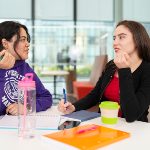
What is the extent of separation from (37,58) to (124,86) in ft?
17.7

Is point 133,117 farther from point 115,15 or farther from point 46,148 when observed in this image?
point 115,15

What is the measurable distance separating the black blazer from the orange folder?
0.71 feet

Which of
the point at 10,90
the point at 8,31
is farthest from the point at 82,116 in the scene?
the point at 8,31

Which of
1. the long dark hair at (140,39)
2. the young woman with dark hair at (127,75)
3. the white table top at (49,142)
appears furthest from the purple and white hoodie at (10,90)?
the long dark hair at (140,39)

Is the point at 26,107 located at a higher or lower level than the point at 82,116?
higher

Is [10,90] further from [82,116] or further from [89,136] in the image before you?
[89,136]

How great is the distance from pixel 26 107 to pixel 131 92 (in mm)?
564

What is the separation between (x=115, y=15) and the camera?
6156 millimetres

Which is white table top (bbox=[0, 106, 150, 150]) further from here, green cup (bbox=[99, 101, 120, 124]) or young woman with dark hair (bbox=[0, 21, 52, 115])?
young woman with dark hair (bbox=[0, 21, 52, 115])

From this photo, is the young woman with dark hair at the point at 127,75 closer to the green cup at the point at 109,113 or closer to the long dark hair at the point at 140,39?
the long dark hair at the point at 140,39

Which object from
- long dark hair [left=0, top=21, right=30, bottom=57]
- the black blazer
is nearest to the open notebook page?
the black blazer

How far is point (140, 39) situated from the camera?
166 cm

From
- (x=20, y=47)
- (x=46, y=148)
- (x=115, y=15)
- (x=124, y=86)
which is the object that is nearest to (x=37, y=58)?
(x=115, y=15)

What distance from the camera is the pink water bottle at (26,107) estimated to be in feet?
3.35
